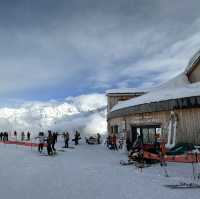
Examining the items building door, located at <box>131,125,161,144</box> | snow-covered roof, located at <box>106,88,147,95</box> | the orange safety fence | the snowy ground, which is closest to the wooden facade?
snow-covered roof, located at <box>106,88,147,95</box>

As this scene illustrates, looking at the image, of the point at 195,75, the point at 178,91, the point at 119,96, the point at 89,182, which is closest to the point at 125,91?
the point at 119,96

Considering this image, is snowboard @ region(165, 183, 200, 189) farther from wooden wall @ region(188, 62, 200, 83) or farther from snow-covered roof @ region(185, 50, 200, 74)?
wooden wall @ region(188, 62, 200, 83)

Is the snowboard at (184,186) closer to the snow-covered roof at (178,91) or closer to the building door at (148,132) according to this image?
the snow-covered roof at (178,91)

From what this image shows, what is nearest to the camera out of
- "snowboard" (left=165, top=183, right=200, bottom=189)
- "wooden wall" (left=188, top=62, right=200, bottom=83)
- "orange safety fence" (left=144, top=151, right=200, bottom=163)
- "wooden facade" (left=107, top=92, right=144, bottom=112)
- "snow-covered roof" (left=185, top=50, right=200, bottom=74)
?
"snowboard" (left=165, top=183, right=200, bottom=189)

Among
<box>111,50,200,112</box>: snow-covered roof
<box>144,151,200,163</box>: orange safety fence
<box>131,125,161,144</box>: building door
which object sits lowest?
<box>144,151,200,163</box>: orange safety fence

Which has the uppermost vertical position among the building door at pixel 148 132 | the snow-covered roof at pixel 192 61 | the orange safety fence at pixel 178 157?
the snow-covered roof at pixel 192 61


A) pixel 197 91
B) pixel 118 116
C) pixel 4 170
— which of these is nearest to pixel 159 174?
pixel 4 170

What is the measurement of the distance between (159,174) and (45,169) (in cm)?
490

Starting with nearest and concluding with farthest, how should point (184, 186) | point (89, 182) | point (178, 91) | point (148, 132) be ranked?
point (184, 186) → point (89, 182) → point (178, 91) → point (148, 132)

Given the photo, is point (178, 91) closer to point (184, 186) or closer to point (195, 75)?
point (195, 75)

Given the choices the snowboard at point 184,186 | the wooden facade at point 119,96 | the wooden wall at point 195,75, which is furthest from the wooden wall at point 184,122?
the wooden facade at point 119,96

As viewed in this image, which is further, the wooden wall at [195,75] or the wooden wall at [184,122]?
A: the wooden wall at [195,75]

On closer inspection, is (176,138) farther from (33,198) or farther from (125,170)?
(33,198)

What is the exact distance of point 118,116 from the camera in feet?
81.0
